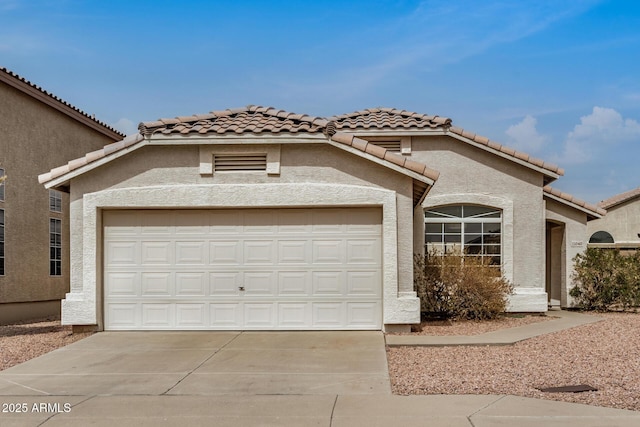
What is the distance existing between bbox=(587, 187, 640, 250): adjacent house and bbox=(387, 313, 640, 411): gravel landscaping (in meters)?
18.7

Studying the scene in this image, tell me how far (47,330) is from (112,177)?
12.0 ft

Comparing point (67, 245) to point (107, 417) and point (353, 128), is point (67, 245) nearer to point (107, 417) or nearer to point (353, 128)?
point (353, 128)

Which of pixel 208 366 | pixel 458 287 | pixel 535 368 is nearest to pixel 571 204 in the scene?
pixel 458 287

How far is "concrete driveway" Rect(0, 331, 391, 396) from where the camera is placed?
8.61 meters

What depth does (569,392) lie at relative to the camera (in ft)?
26.5

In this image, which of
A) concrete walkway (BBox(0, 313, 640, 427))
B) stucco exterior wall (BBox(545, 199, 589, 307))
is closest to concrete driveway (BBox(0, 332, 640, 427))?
concrete walkway (BBox(0, 313, 640, 427))

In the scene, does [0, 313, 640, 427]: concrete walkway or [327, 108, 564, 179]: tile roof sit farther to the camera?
[327, 108, 564, 179]: tile roof

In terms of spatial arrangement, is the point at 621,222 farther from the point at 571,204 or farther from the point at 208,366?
the point at 208,366

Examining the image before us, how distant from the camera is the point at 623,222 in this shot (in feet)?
97.6

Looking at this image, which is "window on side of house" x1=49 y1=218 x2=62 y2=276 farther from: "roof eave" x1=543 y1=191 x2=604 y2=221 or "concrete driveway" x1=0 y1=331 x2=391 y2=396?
"roof eave" x1=543 y1=191 x2=604 y2=221

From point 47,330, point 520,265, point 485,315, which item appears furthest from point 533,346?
point 47,330

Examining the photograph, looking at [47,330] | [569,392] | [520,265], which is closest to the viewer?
[569,392]

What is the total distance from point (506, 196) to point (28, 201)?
11.8m

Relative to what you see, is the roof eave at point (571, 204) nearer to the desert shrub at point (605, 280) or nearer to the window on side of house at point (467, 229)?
the desert shrub at point (605, 280)
